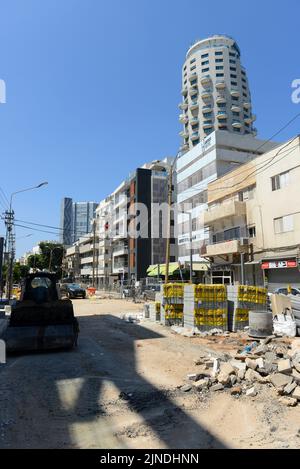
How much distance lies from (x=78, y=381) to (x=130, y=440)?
2.66 metres

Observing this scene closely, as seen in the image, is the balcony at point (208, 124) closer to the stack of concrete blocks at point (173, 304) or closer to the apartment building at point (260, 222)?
the apartment building at point (260, 222)

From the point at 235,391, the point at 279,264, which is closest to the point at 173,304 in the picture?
the point at 235,391

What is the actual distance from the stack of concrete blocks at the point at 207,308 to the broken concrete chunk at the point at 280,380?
23.7ft

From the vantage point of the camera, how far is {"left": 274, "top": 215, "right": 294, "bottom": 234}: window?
27398mm

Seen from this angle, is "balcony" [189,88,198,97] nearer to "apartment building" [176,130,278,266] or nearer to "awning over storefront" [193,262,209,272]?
"apartment building" [176,130,278,266]

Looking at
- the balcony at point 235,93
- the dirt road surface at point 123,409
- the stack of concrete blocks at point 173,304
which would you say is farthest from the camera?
the balcony at point 235,93

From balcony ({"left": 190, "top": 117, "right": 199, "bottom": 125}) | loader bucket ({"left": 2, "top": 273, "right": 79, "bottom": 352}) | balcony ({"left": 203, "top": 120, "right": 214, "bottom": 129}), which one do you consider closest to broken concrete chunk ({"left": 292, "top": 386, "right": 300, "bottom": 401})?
loader bucket ({"left": 2, "top": 273, "right": 79, "bottom": 352})

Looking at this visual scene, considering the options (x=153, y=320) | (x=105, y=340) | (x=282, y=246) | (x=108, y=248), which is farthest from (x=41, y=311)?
(x=108, y=248)

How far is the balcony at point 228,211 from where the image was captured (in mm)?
34094

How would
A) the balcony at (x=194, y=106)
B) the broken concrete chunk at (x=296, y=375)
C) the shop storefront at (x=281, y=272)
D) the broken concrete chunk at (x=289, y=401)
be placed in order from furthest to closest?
the balcony at (x=194, y=106) < the shop storefront at (x=281, y=272) < the broken concrete chunk at (x=296, y=375) < the broken concrete chunk at (x=289, y=401)

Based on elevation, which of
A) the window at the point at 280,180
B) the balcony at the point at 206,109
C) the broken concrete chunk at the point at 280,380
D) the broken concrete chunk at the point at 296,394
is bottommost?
the broken concrete chunk at the point at 296,394

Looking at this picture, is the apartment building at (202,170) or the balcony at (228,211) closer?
the balcony at (228,211)

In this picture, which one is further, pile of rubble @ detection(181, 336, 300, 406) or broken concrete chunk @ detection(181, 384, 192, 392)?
broken concrete chunk @ detection(181, 384, 192, 392)

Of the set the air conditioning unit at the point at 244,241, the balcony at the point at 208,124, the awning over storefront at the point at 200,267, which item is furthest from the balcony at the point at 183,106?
the air conditioning unit at the point at 244,241
